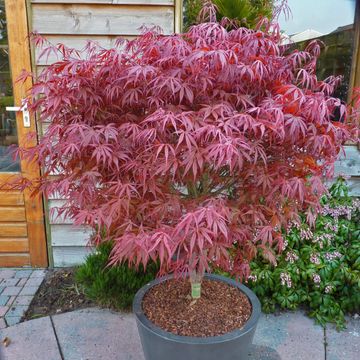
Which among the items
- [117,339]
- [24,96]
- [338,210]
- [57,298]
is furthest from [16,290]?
[338,210]

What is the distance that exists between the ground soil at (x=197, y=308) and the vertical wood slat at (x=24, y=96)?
114 centimetres

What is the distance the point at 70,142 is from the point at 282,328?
1.77 m

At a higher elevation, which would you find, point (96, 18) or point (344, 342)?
point (96, 18)

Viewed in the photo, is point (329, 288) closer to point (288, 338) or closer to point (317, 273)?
point (317, 273)

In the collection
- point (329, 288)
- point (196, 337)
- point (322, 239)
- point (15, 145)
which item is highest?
point (15, 145)

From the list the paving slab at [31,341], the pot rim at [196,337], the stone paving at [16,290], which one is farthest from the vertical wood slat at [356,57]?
the stone paving at [16,290]

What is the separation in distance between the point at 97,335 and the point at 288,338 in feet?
3.86

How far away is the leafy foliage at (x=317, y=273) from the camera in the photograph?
225 cm

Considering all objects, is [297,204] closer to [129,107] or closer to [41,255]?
[129,107]

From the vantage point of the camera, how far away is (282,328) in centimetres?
223

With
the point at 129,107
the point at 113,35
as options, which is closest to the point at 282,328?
the point at 129,107

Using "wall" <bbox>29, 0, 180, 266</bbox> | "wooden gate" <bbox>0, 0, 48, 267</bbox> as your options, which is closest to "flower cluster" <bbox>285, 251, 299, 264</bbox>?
"wall" <bbox>29, 0, 180, 266</bbox>

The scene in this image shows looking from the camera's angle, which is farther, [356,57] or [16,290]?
[356,57]

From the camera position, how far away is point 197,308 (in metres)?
1.74
